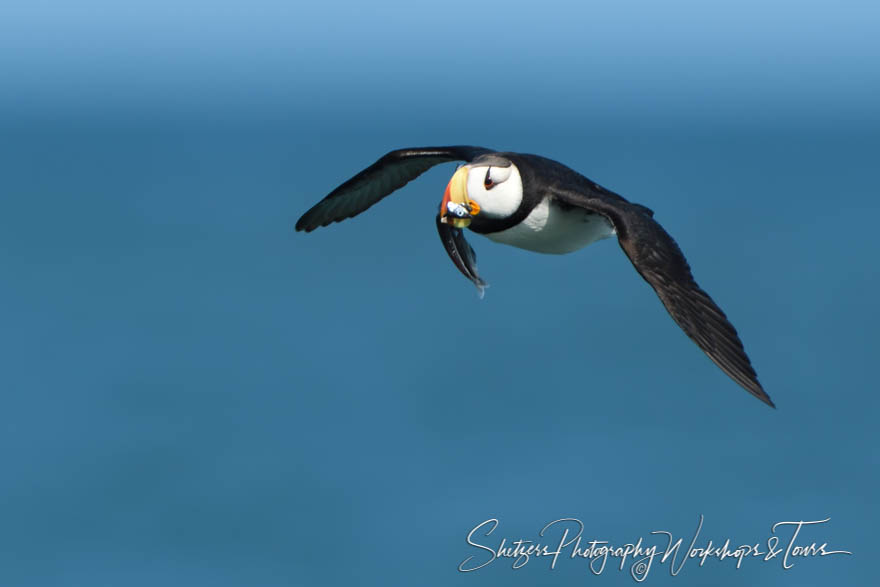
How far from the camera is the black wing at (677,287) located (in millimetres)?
12750

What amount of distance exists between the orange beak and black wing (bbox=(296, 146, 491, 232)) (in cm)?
248

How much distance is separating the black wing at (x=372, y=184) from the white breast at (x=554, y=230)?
2.25 m

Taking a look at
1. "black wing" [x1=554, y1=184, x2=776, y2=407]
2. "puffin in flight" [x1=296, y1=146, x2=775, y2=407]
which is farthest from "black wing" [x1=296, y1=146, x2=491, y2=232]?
"black wing" [x1=554, y1=184, x2=776, y2=407]

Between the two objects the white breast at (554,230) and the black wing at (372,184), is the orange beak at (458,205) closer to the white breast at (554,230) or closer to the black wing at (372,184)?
the white breast at (554,230)

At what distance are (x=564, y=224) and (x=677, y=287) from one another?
2.25 meters

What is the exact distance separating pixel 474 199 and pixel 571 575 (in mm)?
85731

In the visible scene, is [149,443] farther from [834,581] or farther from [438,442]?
[834,581]

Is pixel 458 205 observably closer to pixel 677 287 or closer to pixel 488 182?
pixel 488 182

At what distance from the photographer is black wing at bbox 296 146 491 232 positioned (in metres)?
17.2

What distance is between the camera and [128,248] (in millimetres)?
133500

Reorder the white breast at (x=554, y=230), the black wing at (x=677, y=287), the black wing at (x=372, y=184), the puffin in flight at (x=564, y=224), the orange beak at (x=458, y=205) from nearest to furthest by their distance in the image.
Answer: the black wing at (x=677, y=287), the puffin in flight at (x=564, y=224), the orange beak at (x=458, y=205), the white breast at (x=554, y=230), the black wing at (x=372, y=184)

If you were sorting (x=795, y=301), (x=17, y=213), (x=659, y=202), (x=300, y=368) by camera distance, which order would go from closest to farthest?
(x=300, y=368) < (x=795, y=301) < (x=659, y=202) < (x=17, y=213)

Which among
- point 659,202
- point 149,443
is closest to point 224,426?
point 149,443

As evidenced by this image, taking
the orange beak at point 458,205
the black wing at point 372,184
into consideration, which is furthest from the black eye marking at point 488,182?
the black wing at point 372,184
